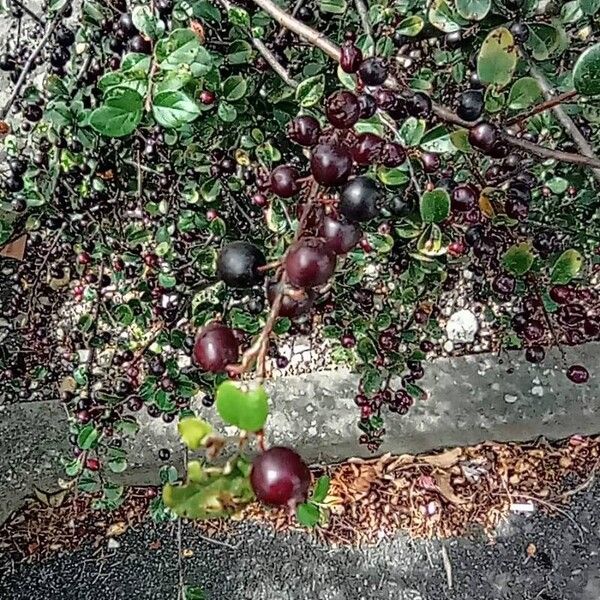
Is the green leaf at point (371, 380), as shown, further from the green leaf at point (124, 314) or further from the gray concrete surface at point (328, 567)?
the gray concrete surface at point (328, 567)

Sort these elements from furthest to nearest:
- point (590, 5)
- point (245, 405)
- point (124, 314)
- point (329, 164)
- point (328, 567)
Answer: point (328, 567), point (124, 314), point (590, 5), point (329, 164), point (245, 405)

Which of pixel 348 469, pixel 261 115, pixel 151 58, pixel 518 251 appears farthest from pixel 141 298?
pixel 348 469

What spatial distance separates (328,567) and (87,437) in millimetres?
709

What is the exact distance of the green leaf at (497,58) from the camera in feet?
2.13

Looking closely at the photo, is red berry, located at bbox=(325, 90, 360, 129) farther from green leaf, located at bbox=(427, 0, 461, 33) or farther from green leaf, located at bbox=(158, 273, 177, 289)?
green leaf, located at bbox=(158, 273, 177, 289)

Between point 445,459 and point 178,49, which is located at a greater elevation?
point 178,49

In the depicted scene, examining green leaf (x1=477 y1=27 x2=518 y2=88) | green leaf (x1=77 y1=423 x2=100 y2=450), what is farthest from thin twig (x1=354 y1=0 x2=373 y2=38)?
green leaf (x1=77 y1=423 x2=100 y2=450)

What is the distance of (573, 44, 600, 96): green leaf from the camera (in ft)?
1.98

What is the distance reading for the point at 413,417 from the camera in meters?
1.55

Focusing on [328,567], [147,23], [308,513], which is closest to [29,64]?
[147,23]

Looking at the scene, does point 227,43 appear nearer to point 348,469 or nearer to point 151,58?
point 151,58

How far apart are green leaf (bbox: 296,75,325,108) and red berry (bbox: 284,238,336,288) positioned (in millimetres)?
253

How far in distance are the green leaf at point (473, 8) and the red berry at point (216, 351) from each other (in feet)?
1.22

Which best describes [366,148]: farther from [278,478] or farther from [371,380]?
[371,380]
